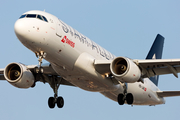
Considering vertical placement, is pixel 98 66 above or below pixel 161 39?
below

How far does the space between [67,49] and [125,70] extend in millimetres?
4677

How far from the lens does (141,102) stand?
3244cm

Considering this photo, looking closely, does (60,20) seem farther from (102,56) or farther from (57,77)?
(57,77)

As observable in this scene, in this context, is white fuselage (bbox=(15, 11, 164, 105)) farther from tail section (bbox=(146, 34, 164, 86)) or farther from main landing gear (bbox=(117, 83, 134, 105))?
tail section (bbox=(146, 34, 164, 86))

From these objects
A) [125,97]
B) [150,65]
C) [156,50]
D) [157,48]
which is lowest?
[125,97]

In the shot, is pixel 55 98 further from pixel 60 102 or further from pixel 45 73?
pixel 45 73

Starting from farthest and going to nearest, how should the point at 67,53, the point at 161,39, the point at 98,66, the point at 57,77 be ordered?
the point at 161,39 → the point at 57,77 → the point at 98,66 → the point at 67,53

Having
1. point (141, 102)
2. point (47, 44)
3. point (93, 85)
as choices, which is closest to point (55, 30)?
point (47, 44)

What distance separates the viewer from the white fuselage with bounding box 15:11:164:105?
22422 mm

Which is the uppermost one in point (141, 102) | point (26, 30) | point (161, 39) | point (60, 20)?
point (161, 39)

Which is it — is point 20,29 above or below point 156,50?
below

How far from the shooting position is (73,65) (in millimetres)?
24797

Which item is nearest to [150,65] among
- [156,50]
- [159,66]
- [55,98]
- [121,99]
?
[159,66]

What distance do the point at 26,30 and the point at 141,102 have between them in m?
14.7
